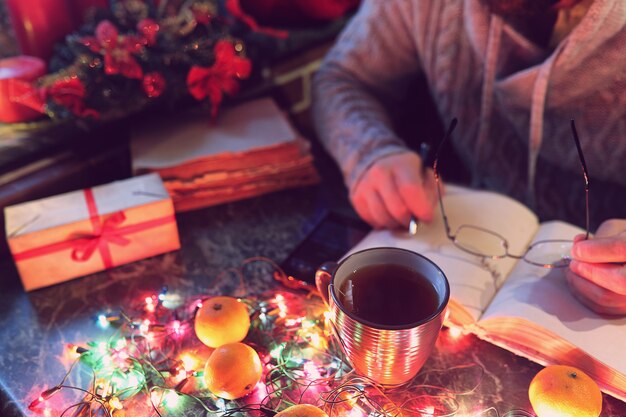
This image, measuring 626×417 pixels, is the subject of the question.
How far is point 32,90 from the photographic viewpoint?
985 mm

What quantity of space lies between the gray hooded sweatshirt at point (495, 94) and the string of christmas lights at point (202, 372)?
0.33 metres

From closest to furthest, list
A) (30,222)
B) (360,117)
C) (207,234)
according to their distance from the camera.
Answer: (30,222) < (207,234) < (360,117)

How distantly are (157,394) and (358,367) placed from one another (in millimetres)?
256

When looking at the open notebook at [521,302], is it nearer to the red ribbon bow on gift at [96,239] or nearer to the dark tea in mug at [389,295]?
the dark tea in mug at [389,295]

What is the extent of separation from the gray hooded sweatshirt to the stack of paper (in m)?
0.11

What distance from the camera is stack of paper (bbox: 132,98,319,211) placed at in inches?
39.6

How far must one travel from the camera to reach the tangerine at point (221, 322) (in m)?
0.74

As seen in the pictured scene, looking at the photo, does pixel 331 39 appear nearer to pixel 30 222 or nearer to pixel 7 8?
pixel 7 8

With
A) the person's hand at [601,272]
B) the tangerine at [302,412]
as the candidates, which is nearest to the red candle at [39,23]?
the tangerine at [302,412]

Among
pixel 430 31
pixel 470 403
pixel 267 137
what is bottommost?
pixel 470 403

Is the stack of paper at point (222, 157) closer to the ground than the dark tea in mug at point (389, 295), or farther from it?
closer to the ground

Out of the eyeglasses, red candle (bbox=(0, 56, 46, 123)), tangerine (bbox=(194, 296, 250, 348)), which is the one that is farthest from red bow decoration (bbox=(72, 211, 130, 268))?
the eyeglasses

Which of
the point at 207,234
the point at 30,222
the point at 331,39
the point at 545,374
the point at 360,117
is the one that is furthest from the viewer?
the point at 331,39

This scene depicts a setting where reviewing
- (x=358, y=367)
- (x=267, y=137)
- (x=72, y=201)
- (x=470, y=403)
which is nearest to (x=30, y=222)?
(x=72, y=201)
